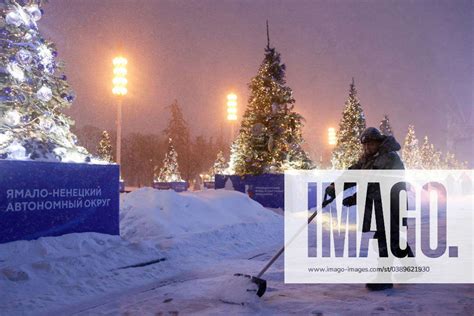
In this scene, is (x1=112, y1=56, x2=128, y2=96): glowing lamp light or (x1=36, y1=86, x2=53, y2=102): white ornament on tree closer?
(x1=36, y1=86, x2=53, y2=102): white ornament on tree

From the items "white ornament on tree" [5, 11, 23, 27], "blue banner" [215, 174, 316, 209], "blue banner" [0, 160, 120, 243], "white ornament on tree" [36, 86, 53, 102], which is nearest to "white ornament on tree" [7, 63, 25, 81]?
"white ornament on tree" [36, 86, 53, 102]

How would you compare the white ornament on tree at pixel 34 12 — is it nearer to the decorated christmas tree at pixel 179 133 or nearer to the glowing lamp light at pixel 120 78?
the glowing lamp light at pixel 120 78

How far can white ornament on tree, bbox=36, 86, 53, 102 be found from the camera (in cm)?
1127

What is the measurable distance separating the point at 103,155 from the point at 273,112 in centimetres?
3360

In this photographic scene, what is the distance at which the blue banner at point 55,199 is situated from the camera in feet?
26.0

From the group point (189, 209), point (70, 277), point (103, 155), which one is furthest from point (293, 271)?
point (103, 155)

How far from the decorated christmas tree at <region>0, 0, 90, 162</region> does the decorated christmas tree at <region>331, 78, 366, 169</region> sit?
2755 centimetres

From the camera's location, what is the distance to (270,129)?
79.0 ft

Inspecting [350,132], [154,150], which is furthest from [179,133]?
[350,132]

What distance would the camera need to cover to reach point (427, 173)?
54.0m

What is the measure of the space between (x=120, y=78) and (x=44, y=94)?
9.73 meters

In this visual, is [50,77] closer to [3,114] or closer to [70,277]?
[3,114]

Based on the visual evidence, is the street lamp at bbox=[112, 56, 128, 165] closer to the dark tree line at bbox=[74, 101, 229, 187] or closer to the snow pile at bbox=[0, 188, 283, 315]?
the snow pile at bbox=[0, 188, 283, 315]

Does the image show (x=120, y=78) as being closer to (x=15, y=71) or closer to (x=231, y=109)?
(x=15, y=71)
